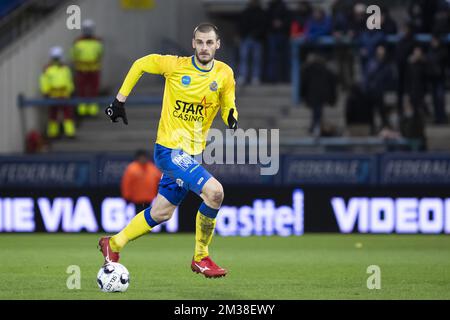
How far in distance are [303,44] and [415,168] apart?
183 inches

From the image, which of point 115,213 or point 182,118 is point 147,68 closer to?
point 182,118

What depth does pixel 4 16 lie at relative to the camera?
78.7 feet

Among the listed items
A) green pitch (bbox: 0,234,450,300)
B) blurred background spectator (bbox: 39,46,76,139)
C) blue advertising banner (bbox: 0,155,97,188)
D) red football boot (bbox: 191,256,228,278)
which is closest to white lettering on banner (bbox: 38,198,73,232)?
green pitch (bbox: 0,234,450,300)

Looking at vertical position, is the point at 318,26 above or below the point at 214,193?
above

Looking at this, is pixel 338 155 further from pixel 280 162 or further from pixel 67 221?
pixel 67 221

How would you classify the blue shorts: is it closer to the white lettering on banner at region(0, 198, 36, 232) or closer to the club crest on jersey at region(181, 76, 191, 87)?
the club crest on jersey at region(181, 76, 191, 87)

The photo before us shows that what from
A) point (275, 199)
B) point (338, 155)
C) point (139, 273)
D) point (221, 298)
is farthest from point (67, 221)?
point (221, 298)

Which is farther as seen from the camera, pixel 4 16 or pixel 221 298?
pixel 4 16

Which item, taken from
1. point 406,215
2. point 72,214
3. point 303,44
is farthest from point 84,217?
point 303,44

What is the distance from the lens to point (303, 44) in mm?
22484

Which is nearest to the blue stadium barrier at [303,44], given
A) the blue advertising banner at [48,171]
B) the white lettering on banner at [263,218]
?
the white lettering on banner at [263,218]

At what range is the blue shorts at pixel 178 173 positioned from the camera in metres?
10.1

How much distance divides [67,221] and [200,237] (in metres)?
8.56

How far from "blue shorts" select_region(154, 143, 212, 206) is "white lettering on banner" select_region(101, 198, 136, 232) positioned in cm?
837
